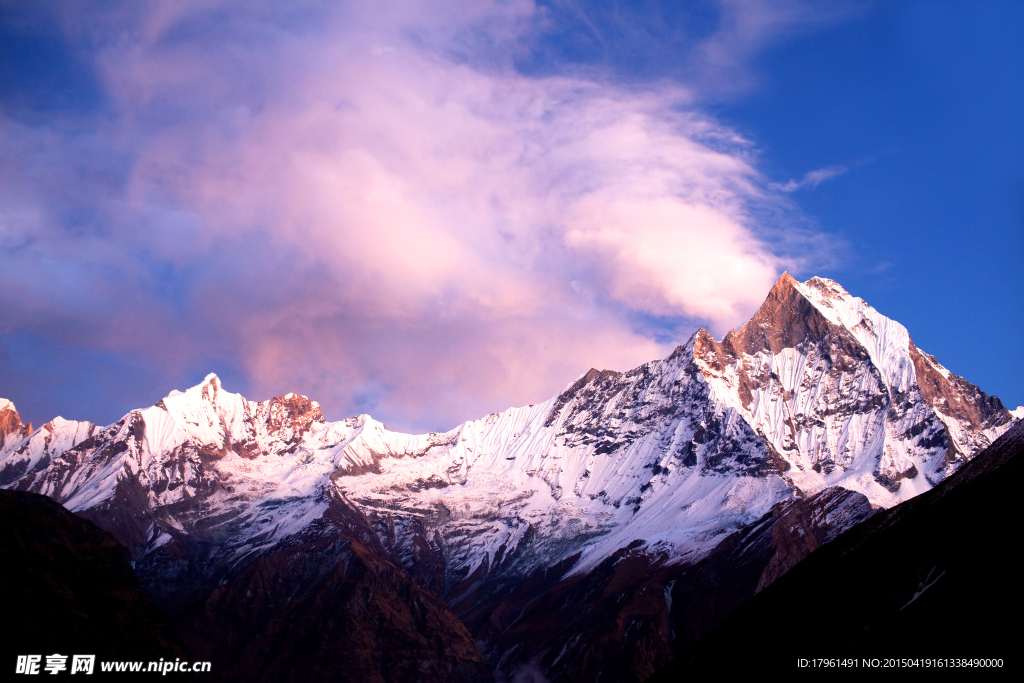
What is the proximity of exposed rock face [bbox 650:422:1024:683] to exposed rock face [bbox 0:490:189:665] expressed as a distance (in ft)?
242

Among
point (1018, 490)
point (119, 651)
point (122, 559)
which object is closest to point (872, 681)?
point (1018, 490)

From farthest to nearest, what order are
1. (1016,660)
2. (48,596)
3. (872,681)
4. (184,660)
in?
1. (184,660)
2. (48,596)
3. (872,681)
4. (1016,660)

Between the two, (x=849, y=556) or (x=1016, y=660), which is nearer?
(x=1016, y=660)

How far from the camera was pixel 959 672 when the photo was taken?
2250 inches

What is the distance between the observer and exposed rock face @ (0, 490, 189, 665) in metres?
115

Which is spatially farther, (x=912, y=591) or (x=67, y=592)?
(x=67, y=592)

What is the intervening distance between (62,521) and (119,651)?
32.9 meters

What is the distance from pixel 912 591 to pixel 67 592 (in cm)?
10825

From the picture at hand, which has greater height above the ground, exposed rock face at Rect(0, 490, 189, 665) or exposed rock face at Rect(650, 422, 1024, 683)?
exposed rock face at Rect(0, 490, 189, 665)

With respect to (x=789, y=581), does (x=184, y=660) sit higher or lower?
higher

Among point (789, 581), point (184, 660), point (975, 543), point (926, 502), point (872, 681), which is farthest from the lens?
point (184, 660)

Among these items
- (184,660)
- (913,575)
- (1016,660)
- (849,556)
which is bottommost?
(1016,660)

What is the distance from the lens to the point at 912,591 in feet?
226

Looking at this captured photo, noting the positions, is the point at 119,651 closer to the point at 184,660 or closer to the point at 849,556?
the point at 184,660
